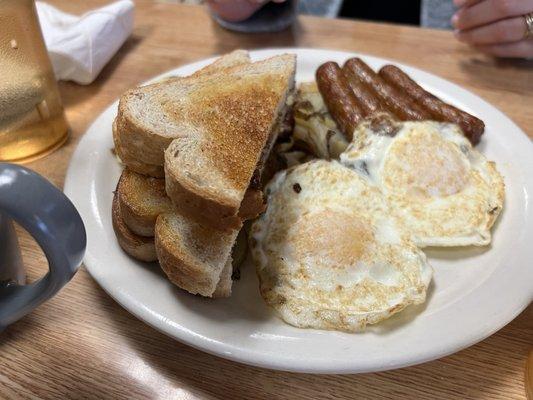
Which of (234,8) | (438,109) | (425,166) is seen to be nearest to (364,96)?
(438,109)

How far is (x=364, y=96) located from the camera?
183cm

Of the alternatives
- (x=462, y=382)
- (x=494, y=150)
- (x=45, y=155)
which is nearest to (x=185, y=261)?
(x=462, y=382)

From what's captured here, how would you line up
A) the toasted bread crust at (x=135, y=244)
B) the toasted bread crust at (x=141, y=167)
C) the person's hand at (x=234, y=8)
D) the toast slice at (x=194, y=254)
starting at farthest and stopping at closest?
1. the person's hand at (x=234, y=8)
2. the toasted bread crust at (x=141, y=167)
3. the toasted bread crust at (x=135, y=244)
4. the toast slice at (x=194, y=254)

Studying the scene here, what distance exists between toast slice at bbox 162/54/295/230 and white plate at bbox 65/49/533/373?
0.22m

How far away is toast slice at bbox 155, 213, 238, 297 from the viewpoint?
47.4 inches

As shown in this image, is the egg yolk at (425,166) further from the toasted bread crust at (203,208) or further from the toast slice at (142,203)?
the toast slice at (142,203)

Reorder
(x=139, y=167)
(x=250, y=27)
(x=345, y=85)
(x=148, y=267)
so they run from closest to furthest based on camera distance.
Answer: (x=148, y=267), (x=139, y=167), (x=345, y=85), (x=250, y=27)

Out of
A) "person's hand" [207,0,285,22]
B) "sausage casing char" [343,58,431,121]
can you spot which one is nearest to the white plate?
"sausage casing char" [343,58,431,121]

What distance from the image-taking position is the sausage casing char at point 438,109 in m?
1.74

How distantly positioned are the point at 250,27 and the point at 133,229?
167 cm

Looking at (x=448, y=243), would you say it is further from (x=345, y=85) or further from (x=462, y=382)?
(x=345, y=85)

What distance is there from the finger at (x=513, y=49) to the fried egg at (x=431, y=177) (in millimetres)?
900

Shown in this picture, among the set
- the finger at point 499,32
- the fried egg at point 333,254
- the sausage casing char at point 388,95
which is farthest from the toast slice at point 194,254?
the finger at point 499,32

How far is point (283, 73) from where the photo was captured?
172 centimetres
